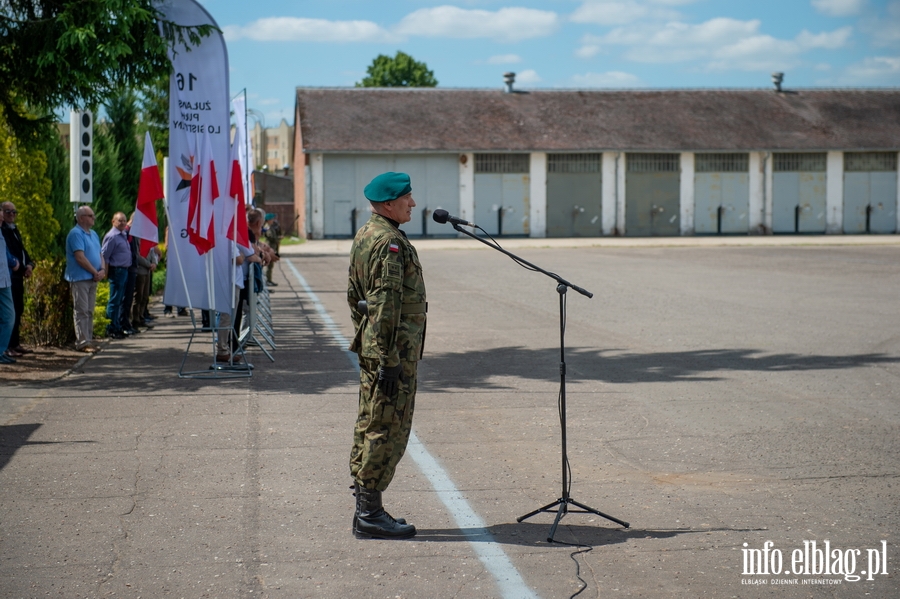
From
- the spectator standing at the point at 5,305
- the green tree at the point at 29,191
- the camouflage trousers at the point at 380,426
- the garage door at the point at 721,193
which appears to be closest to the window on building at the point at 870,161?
the garage door at the point at 721,193

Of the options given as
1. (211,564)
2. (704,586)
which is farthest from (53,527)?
(704,586)

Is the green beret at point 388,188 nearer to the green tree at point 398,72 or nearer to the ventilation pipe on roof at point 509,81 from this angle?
the ventilation pipe on roof at point 509,81

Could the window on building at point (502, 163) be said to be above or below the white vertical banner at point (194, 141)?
above

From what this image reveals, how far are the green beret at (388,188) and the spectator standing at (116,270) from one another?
957 centimetres

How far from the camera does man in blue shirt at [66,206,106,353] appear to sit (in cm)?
1209

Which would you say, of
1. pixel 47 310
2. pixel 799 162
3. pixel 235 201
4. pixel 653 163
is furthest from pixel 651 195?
pixel 235 201

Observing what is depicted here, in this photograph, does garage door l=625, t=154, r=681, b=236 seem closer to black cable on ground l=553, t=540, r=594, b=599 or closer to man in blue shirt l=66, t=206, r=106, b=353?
man in blue shirt l=66, t=206, r=106, b=353

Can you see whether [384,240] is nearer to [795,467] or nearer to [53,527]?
[53,527]

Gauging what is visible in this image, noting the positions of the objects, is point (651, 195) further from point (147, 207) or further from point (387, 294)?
point (387, 294)

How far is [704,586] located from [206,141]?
7940 millimetres

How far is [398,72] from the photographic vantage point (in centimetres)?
8662

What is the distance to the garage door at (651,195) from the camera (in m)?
52.3

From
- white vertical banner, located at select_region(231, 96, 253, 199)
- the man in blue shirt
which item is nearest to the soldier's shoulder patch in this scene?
the man in blue shirt

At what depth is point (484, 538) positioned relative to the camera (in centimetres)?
512
